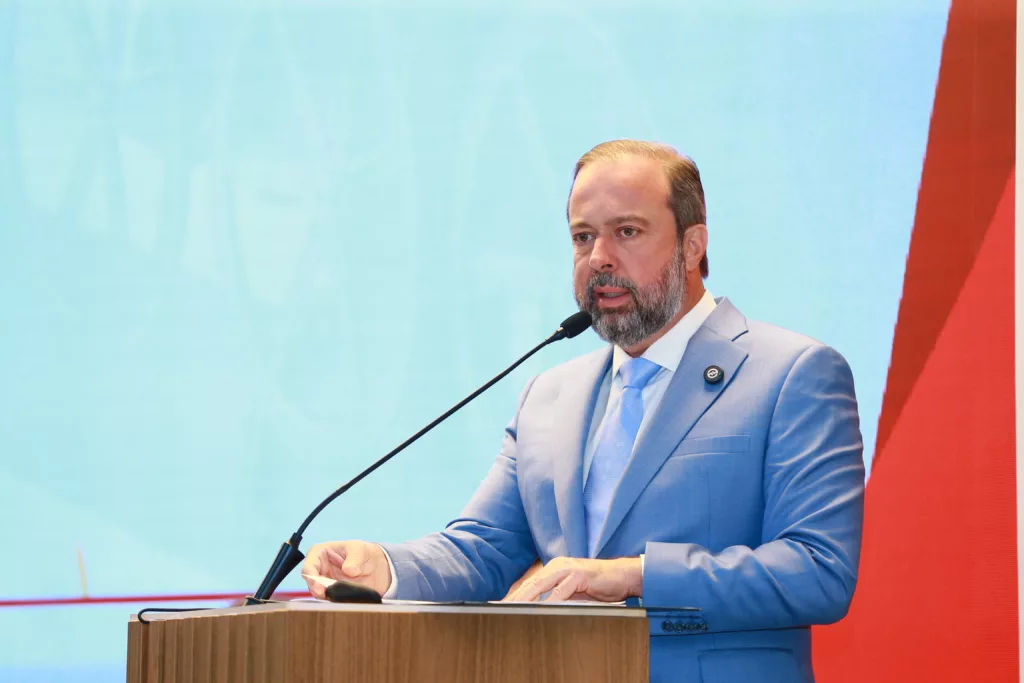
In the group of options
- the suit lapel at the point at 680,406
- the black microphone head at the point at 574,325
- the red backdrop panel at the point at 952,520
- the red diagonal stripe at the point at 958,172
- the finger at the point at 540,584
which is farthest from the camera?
the red diagonal stripe at the point at 958,172

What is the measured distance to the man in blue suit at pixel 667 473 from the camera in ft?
5.64

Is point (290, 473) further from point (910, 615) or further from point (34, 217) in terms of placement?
point (910, 615)

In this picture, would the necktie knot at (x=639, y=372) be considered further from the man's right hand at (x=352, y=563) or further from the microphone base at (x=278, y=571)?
the microphone base at (x=278, y=571)

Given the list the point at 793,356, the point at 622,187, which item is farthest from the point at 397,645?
the point at 622,187

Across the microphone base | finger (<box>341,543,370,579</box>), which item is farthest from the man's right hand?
the microphone base

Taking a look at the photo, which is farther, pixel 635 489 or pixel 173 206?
pixel 173 206

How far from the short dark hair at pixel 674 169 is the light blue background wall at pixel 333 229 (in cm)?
Answer: 77

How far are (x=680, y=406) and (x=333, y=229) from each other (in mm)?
1368

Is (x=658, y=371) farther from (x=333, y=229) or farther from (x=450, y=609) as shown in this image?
(x=333, y=229)

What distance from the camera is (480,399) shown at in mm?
2988

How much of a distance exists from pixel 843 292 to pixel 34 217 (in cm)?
223

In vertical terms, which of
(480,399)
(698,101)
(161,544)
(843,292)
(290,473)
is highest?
(698,101)

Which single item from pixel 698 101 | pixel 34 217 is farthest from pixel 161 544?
pixel 698 101

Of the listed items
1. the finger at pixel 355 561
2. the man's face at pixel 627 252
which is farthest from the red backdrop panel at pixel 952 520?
the finger at pixel 355 561
